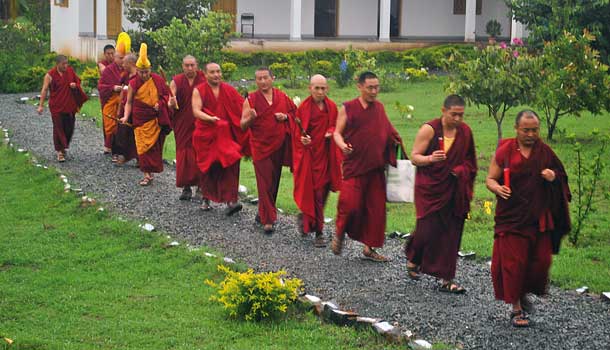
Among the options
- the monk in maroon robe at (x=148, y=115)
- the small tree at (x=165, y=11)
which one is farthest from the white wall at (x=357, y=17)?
the monk in maroon robe at (x=148, y=115)

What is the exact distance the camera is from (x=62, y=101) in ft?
54.2

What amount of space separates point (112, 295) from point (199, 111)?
139 inches

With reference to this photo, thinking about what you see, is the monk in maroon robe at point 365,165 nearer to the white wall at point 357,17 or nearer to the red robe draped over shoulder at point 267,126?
the red robe draped over shoulder at point 267,126

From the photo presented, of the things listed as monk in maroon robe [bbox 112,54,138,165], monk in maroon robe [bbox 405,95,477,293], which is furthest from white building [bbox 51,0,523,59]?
monk in maroon robe [bbox 405,95,477,293]

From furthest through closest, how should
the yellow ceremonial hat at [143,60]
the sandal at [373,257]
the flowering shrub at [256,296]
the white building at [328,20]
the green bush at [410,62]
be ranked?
the white building at [328,20], the green bush at [410,62], the yellow ceremonial hat at [143,60], the sandal at [373,257], the flowering shrub at [256,296]

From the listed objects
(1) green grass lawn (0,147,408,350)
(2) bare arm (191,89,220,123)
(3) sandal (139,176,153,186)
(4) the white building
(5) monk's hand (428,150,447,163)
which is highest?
(4) the white building

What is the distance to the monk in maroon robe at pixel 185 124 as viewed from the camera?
1320 centimetres

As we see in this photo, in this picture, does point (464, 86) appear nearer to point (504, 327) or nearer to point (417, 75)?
point (504, 327)

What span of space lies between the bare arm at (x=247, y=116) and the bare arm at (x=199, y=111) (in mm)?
623

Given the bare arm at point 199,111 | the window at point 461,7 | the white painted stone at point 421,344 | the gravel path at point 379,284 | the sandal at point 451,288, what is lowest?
Answer: the white painted stone at point 421,344

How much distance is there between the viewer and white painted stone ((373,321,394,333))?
7900 mm

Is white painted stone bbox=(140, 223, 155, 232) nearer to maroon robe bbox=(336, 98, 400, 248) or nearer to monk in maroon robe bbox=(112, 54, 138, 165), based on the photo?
maroon robe bbox=(336, 98, 400, 248)

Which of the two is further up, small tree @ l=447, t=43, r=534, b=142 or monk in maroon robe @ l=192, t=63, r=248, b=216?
small tree @ l=447, t=43, r=534, b=142

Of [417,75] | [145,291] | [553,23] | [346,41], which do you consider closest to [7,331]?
[145,291]
